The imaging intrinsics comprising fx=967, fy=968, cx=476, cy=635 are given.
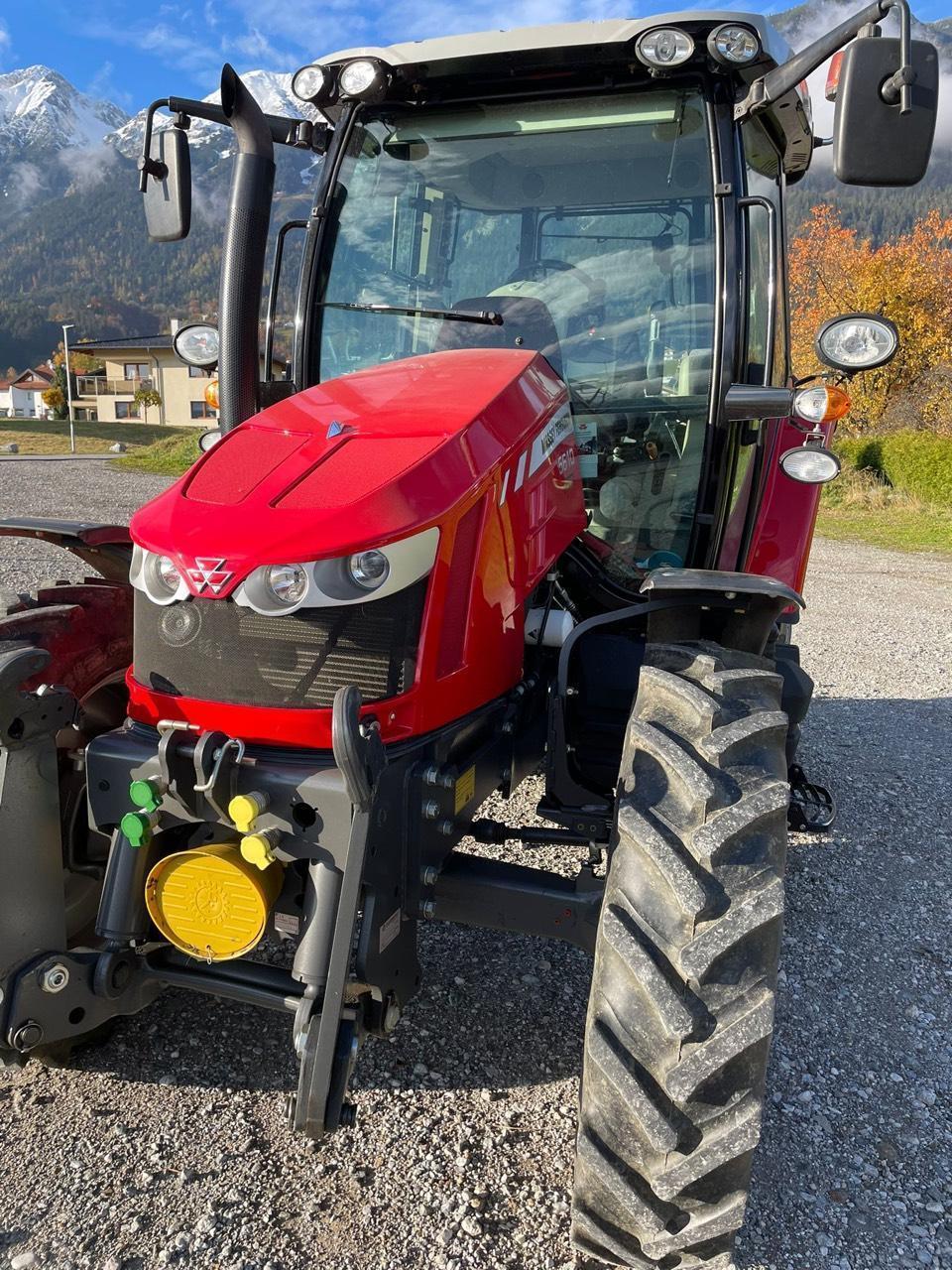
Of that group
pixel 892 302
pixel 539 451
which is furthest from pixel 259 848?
pixel 892 302

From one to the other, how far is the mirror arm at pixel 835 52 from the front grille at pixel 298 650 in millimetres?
1531

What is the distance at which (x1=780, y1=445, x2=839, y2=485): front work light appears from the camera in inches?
113

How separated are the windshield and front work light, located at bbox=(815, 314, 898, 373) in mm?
330

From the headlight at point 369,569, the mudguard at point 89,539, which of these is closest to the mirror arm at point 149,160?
the mudguard at point 89,539

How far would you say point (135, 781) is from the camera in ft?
6.24

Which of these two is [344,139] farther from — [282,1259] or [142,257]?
[142,257]

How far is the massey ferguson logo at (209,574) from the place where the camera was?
189 cm

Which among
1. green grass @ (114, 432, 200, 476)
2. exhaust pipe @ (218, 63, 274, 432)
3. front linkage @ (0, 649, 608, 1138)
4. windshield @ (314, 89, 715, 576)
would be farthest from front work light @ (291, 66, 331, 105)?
green grass @ (114, 432, 200, 476)

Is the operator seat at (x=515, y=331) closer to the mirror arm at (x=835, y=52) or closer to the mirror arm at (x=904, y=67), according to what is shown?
the mirror arm at (x=835, y=52)

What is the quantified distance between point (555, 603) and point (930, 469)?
16523 mm

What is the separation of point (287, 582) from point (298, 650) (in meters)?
0.15

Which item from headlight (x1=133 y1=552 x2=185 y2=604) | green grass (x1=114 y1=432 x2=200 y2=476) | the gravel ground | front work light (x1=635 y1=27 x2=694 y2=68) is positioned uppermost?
front work light (x1=635 y1=27 x2=694 y2=68)

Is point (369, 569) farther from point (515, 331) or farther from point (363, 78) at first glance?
point (363, 78)

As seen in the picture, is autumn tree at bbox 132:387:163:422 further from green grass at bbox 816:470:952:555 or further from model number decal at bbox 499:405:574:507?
model number decal at bbox 499:405:574:507
